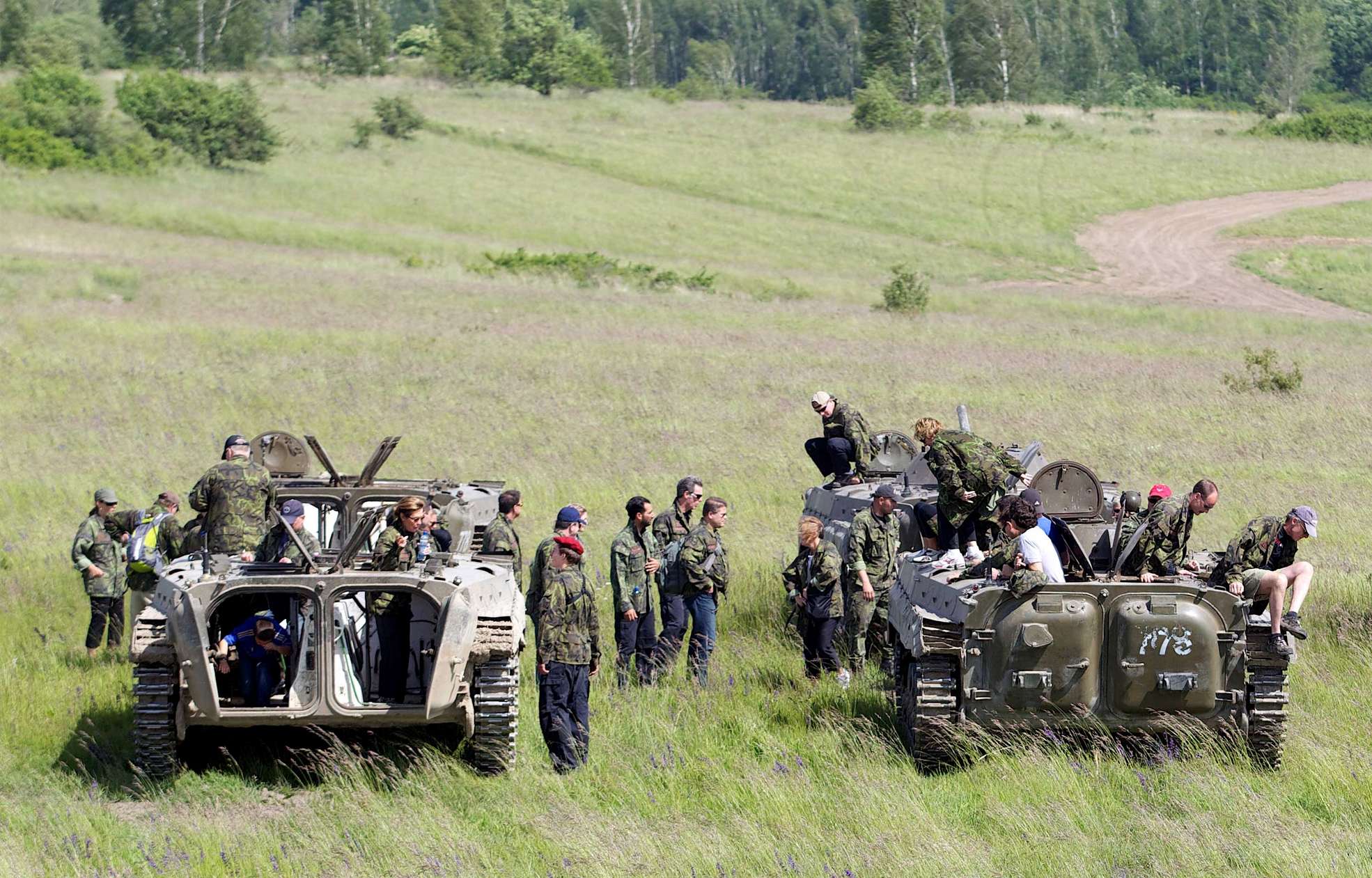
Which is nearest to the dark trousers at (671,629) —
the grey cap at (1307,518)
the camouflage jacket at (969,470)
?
the camouflage jacket at (969,470)

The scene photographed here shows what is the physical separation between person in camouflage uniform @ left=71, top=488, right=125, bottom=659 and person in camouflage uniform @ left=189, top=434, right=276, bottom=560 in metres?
1.26

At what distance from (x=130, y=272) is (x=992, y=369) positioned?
18.4m

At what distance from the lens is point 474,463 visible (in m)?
22.2

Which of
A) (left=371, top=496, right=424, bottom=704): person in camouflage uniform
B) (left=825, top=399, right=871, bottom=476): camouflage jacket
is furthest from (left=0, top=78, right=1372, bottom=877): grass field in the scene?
(left=825, top=399, right=871, bottom=476): camouflage jacket

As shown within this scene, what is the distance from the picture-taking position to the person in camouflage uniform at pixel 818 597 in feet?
41.5

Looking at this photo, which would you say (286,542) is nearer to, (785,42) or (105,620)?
(105,620)

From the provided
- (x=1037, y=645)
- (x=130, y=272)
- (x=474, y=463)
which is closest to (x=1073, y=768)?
(x=1037, y=645)

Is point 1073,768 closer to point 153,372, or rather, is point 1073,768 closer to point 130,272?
point 153,372

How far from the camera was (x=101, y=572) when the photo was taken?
13867 millimetres

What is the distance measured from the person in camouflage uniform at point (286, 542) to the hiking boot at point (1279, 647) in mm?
6036

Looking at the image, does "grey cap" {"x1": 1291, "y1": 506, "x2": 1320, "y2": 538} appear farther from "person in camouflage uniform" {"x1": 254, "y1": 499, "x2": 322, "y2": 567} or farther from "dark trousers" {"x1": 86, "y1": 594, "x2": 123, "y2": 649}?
"dark trousers" {"x1": 86, "y1": 594, "x2": 123, "y2": 649}

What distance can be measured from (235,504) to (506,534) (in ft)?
6.83

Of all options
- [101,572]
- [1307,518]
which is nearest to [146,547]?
[101,572]

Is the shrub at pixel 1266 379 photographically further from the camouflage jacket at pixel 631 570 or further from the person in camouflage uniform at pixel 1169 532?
the camouflage jacket at pixel 631 570
